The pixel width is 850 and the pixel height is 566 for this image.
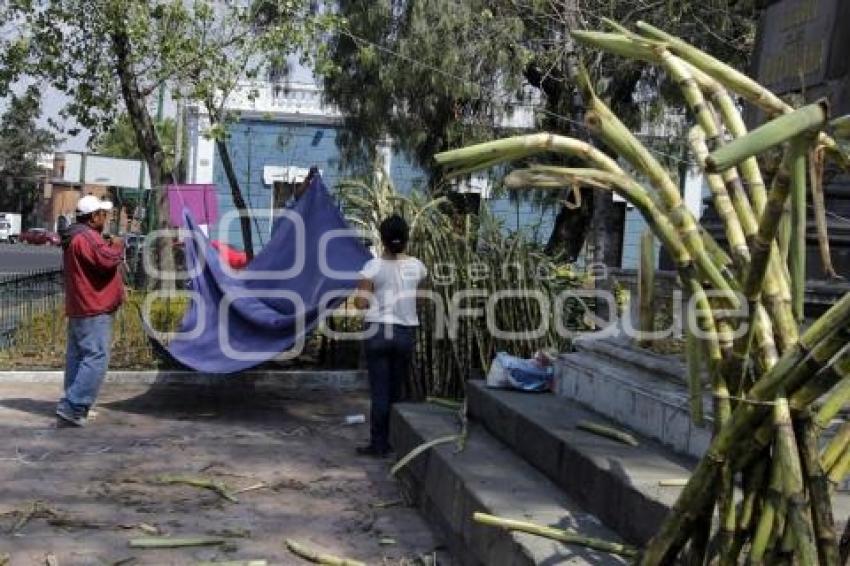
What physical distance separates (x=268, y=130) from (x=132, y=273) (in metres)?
8.94

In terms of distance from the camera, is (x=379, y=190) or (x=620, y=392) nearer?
(x=620, y=392)

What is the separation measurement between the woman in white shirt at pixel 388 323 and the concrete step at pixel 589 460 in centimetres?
93

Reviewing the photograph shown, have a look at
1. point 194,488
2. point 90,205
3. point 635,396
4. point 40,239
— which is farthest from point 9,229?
point 635,396

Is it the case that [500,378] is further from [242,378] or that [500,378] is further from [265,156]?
[265,156]

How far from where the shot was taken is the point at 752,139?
1.88 metres

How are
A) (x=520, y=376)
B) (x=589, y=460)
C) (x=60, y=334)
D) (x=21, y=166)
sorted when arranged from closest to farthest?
(x=589, y=460) < (x=520, y=376) < (x=60, y=334) < (x=21, y=166)

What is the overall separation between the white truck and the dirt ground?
56.1 meters

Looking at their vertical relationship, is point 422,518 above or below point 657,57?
below

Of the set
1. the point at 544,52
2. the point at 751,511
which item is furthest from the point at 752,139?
the point at 544,52

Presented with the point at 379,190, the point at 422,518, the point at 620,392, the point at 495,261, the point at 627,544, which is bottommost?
the point at 422,518

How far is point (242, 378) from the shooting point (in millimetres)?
9930

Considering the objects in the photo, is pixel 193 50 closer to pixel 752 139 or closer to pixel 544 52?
pixel 544 52

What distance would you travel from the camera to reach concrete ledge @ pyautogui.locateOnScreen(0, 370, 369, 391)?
975 cm

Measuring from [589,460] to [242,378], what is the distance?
617cm
